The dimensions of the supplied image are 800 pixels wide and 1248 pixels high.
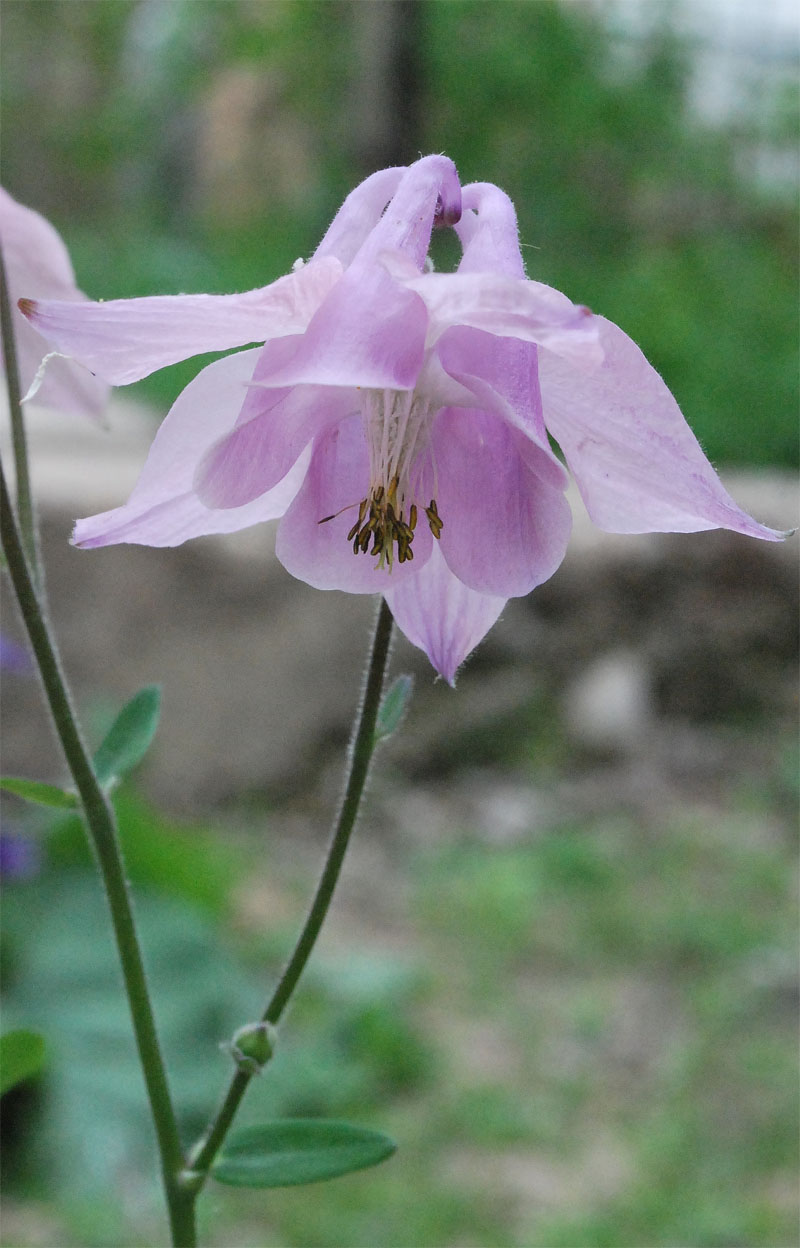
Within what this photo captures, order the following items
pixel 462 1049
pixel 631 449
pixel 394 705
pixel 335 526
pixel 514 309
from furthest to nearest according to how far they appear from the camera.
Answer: pixel 462 1049
pixel 394 705
pixel 335 526
pixel 631 449
pixel 514 309

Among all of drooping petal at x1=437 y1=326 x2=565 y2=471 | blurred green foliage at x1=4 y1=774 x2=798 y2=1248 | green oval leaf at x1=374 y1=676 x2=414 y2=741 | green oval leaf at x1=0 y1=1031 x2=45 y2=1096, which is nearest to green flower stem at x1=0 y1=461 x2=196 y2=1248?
green oval leaf at x1=0 y1=1031 x2=45 y2=1096

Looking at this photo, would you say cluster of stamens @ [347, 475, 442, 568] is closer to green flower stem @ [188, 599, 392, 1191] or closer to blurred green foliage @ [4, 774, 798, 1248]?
green flower stem @ [188, 599, 392, 1191]

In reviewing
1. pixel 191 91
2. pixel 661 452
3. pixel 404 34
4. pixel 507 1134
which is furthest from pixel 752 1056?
pixel 191 91

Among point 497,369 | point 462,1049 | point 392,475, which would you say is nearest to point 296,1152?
point 392,475

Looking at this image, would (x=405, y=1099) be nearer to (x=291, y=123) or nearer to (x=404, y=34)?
(x=404, y=34)

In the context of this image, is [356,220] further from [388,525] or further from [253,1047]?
[253,1047]

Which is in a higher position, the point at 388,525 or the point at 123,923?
the point at 388,525
